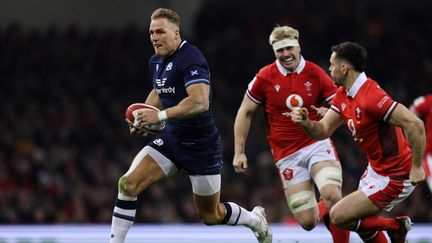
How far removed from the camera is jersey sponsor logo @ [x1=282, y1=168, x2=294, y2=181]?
885 cm

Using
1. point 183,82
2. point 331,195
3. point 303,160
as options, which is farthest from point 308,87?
point 183,82

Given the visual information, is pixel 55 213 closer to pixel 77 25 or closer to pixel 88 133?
pixel 88 133

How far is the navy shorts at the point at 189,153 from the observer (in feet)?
26.5

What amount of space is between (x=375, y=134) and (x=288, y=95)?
1.22m

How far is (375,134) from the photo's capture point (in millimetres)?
7738

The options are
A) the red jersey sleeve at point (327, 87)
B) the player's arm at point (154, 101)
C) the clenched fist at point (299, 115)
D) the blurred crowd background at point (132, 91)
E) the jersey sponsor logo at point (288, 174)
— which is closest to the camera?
the clenched fist at point (299, 115)

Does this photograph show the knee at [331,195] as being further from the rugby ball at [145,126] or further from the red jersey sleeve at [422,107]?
the red jersey sleeve at [422,107]

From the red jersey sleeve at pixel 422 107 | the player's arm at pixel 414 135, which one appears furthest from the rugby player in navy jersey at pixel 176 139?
the red jersey sleeve at pixel 422 107

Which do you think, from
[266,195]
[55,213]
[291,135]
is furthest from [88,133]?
[291,135]

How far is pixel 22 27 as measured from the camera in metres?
17.8

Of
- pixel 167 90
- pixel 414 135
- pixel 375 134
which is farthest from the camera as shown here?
pixel 167 90

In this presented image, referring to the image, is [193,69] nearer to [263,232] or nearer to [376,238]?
[263,232]

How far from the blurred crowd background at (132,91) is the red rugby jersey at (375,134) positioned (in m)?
5.87

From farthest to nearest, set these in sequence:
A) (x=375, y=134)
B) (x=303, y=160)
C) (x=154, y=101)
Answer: (x=303, y=160)
(x=154, y=101)
(x=375, y=134)
